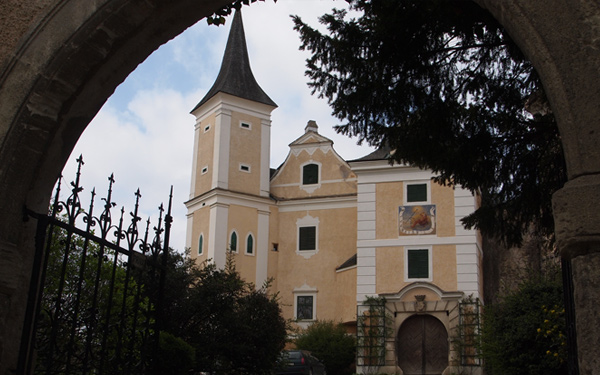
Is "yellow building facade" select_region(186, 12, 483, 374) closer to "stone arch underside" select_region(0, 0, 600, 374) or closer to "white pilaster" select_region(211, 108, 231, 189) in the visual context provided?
"white pilaster" select_region(211, 108, 231, 189)

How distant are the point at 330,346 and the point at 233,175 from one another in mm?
11323

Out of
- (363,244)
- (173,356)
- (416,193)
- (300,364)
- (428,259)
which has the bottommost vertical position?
(300,364)

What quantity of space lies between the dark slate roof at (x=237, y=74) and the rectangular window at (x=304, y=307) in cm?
1163

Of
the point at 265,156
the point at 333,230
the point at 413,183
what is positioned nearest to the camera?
the point at 413,183

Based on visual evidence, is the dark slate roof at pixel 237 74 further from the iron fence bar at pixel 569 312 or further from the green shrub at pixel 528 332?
the iron fence bar at pixel 569 312

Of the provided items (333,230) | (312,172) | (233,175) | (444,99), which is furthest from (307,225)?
(444,99)

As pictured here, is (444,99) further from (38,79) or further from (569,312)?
(38,79)

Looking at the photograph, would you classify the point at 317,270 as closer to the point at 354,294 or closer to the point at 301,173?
the point at 354,294

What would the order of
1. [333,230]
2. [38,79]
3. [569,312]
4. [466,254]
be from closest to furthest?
[569,312] → [38,79] → [466,254] → [333,230]

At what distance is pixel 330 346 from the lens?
1216 inches

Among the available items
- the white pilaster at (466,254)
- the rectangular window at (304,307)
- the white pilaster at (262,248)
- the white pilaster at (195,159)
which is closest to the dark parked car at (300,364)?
the white pilaster at (466,254)

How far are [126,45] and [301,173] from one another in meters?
34.3

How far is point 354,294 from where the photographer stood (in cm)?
3353

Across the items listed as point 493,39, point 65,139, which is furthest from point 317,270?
point 65,139
